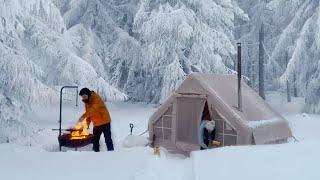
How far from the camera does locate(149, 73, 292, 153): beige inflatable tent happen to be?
34.3ft

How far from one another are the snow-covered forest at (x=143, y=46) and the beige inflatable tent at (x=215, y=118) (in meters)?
3.02

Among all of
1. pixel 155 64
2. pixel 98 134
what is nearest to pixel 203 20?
pixel 155 64

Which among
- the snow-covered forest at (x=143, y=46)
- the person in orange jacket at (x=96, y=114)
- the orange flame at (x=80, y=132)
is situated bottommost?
the orange flame at (x=80, y=132)

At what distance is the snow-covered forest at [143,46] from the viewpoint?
1297 cm

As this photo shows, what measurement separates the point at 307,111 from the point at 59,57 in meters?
10.8

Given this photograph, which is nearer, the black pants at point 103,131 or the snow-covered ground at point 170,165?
the snow-covered ground at point 170,165

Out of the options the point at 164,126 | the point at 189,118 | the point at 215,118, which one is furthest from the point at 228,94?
the point at 164,126

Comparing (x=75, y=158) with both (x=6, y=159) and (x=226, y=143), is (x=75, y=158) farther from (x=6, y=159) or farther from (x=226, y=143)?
(x=226, y=143)

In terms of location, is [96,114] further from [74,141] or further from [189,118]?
[189,118]

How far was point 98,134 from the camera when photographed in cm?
936

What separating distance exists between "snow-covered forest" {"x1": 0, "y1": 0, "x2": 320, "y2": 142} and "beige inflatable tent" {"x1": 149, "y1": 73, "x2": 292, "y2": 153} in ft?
9.91

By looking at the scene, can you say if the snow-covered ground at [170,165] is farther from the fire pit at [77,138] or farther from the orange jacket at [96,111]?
the fire pit at [77,138]

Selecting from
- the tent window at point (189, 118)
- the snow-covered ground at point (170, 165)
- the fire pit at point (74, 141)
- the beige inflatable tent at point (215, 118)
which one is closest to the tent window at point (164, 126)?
the beige inflatable tent at point (215, 118)

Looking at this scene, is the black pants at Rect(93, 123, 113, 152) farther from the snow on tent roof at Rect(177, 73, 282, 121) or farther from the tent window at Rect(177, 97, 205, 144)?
the snow on tent roof at Rect(177, 73, 282, 121)
